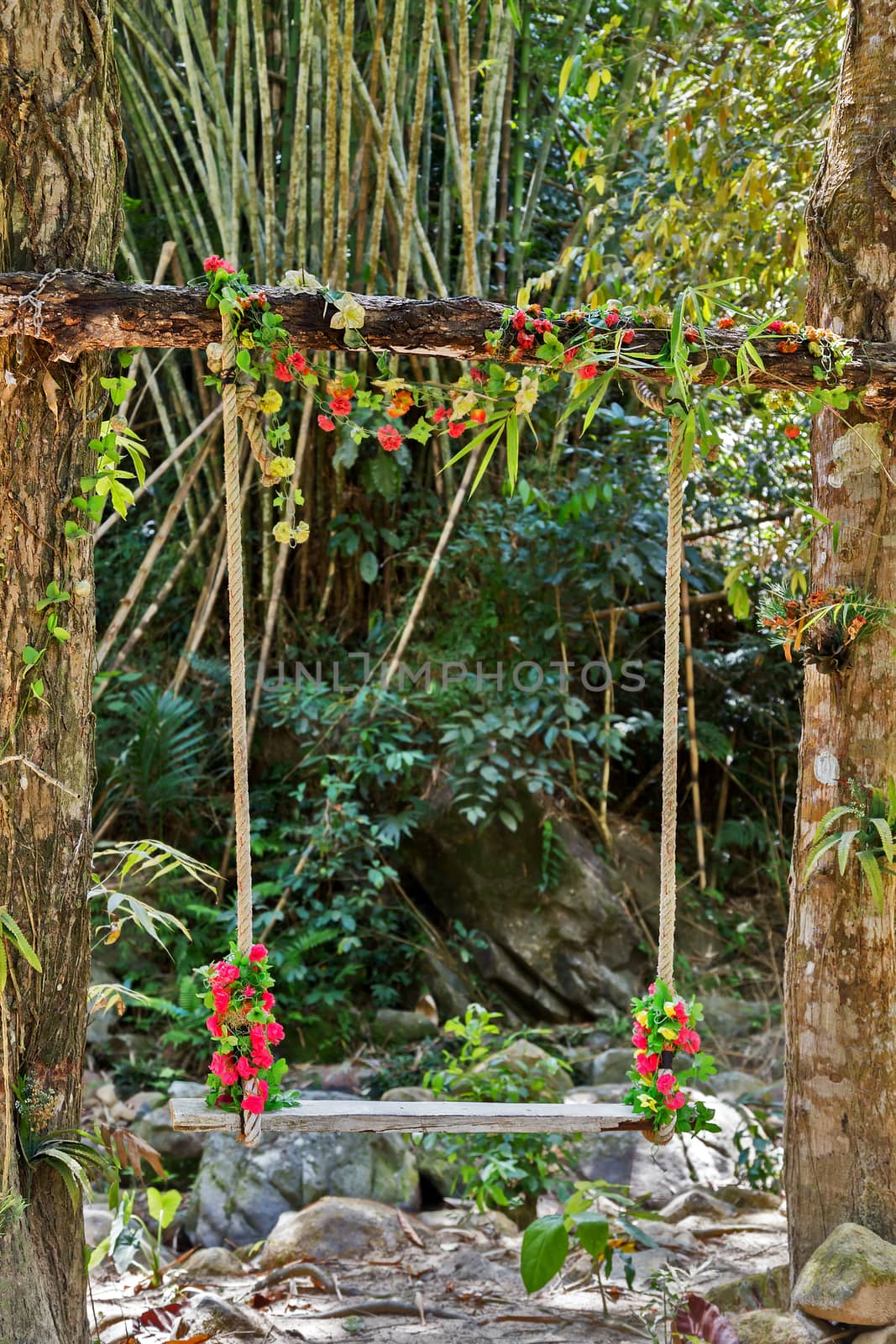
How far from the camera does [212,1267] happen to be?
2.48 meters

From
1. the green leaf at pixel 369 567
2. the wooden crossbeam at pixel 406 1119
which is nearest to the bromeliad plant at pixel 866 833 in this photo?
the wooden crossbeam at pixel 406 1119

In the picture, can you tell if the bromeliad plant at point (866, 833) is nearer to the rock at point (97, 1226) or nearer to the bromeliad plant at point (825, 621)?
→ the bromeliad plant at point (825, 621)

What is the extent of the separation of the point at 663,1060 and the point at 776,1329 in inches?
20.7

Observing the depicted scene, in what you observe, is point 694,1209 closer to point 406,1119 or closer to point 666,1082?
point 666,1082

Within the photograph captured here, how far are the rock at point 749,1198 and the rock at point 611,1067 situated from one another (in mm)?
536

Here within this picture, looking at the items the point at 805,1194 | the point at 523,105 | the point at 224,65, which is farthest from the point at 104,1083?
the point at 523,105

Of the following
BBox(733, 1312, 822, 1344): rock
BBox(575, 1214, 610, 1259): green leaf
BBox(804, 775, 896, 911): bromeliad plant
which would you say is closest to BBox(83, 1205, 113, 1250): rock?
BBox(575, 1214, 610, 1259): green leaf

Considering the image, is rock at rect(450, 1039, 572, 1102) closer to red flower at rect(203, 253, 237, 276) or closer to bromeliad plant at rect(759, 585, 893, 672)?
bromeliad plant at rect(759, 585, 893, 672)

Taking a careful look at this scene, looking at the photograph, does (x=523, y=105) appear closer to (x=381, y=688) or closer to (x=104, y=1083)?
(x=381, y=688)

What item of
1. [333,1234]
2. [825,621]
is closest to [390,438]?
[825,621]

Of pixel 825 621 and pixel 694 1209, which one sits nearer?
pixel 825 621

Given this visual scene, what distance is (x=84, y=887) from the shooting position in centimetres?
166

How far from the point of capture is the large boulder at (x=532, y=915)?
3.88m

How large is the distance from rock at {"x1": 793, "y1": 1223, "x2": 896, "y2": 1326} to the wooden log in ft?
4.39
